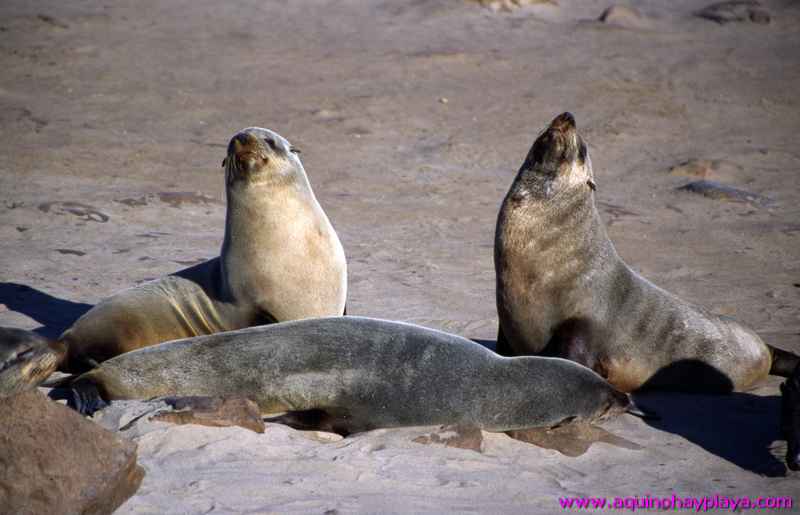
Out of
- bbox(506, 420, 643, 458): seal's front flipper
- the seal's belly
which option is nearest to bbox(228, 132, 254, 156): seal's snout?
the seal's belly

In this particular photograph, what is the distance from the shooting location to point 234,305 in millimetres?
5734

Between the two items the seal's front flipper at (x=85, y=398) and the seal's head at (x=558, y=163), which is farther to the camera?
the seal's head at (x=558, y=163)

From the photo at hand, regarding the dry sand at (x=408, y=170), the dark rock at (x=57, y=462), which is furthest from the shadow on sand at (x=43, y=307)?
the dark rock at (x=57, y=462)

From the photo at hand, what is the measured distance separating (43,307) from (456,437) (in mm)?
3131

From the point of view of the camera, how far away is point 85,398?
4.44 meters

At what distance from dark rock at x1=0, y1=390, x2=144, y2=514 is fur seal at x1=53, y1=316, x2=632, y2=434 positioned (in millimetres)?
893

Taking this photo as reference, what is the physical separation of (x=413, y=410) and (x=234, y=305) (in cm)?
166

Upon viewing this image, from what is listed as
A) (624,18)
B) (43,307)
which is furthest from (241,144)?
(624,18)

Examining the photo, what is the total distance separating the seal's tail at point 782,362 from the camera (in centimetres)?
573

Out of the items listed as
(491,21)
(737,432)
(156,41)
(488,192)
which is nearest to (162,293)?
(737,432)

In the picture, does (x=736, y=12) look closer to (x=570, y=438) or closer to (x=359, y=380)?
(x=570, y=438)

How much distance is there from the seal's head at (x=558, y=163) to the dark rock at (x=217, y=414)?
231 centimetres

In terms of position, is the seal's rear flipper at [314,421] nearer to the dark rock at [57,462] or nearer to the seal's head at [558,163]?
the dark rock at [57,462]

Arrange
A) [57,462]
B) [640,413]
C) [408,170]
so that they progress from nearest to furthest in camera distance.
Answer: [57,462], [640,413], [408,170]
